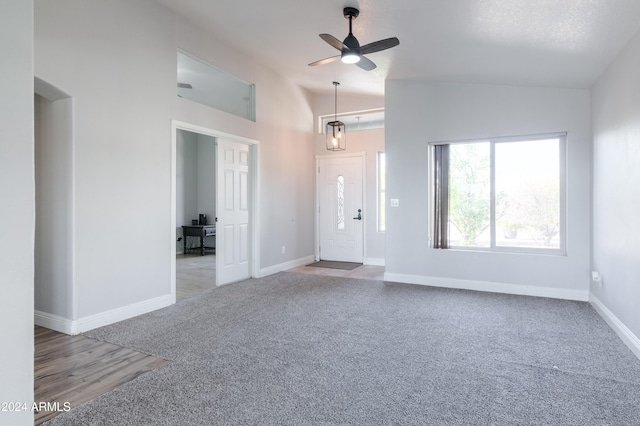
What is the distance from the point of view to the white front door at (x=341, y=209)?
6.82m

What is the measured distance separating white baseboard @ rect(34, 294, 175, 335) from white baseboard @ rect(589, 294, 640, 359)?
449 cm

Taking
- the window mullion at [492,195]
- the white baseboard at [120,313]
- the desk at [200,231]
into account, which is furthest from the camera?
the desk at [200,231]

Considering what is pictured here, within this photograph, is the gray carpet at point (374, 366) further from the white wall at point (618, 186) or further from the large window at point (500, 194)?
the large window at point (500, 194)

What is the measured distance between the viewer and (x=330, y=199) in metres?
7.07

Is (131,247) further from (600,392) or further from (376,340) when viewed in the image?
(600,392)

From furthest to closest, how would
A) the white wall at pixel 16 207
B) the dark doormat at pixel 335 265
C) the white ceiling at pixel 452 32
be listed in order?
the dark doormat at pixel 335 265, the white ceiling at pixel 452 32, the white wall at pixel 16 207

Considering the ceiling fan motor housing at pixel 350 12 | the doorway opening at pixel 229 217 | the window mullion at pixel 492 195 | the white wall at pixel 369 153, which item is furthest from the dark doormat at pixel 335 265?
the ceiling fan motor housing at pixel 350 12

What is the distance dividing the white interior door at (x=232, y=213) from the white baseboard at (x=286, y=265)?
322 mm

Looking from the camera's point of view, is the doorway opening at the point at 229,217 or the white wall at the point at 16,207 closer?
the white wall at the point at 16,207

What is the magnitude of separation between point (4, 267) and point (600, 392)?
10.5 feet

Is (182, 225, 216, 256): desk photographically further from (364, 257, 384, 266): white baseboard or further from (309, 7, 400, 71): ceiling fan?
(309, 7, 400, 71): ceiling fan

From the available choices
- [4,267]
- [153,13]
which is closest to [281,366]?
[4,267]

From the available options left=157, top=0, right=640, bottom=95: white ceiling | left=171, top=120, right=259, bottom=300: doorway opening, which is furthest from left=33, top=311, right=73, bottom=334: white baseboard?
left=157, top=0, right=640, bottom=95: white ceiling

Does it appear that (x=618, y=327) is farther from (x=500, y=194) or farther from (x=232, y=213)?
(x=232, y=213)
